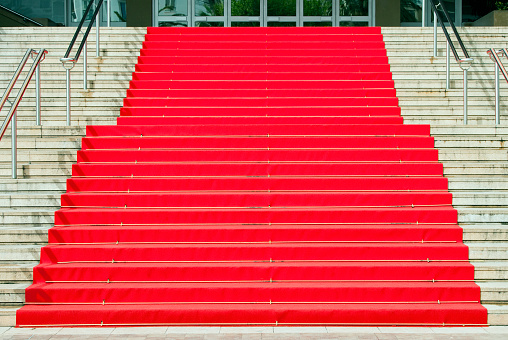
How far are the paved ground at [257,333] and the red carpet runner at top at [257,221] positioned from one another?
13 centimetres

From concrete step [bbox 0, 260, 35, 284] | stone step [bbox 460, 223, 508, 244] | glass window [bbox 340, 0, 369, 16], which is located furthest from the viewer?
glass window [bbox 340, 0, 369, 16]

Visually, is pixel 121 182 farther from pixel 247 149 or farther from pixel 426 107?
pixel 426 107

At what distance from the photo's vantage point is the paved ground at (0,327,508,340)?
4.49 metres

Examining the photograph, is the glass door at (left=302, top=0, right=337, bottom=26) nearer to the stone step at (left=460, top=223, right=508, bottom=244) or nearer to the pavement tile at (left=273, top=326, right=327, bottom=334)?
the stone step at (left=460, top=223, right=508, bottom=244)

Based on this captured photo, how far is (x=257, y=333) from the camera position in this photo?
459 cm

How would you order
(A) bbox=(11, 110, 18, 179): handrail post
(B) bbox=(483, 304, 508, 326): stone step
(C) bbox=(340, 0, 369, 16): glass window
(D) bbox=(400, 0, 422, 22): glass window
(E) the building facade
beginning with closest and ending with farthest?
(B) bbox=(483, 304, 508, 326): stone step < (A) bbox=(11, 110, 18, 179): handrail post < (E) the building facade < (C) bbox=(340, 0, 369, 16): glass window < (D) bbox=(400, 0, 422, 22): glass window

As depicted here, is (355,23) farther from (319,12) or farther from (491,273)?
(491,273)

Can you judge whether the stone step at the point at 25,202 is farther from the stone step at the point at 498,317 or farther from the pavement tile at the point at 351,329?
the stone step at the point at 498,317

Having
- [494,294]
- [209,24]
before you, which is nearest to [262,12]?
[209,24]

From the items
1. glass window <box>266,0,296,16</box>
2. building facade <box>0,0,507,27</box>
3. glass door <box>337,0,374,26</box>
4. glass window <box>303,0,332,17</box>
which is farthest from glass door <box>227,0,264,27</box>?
glass door <box>337,0,374,26</box>

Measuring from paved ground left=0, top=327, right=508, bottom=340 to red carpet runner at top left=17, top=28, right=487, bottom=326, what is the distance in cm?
13

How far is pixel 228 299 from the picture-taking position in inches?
198

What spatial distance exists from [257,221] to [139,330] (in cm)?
164

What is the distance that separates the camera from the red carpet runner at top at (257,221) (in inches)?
196
